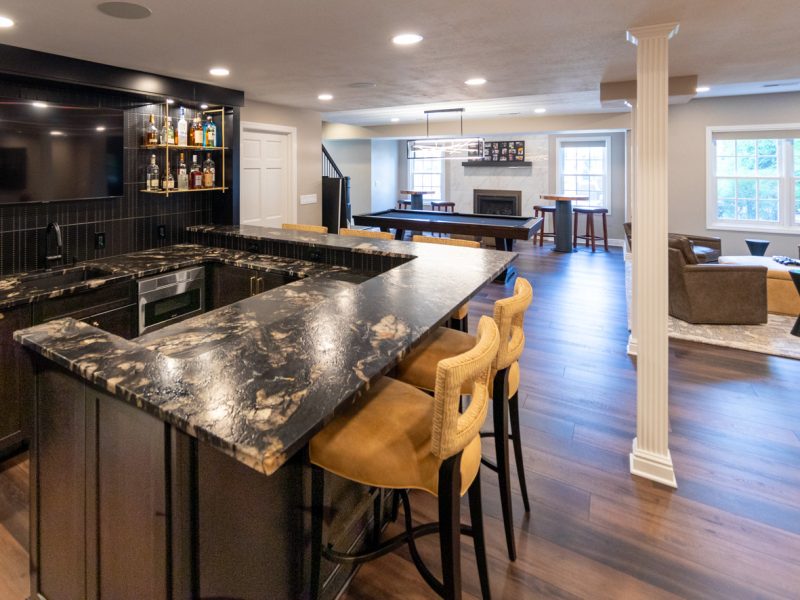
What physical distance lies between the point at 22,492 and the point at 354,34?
9.88ft

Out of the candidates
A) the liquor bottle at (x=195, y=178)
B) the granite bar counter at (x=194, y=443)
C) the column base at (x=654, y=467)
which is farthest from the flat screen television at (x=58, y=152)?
the column base at (x=654, y=467)

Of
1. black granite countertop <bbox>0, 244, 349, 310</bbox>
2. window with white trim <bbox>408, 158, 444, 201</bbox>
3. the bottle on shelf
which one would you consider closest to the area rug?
black granite countertop <bbox>0, 244, 349, 310</bbox>

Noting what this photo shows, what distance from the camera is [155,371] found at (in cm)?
125

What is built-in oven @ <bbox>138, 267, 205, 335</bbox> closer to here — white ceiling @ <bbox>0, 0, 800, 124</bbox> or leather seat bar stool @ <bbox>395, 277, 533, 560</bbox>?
white ceiling @ <bbox>0, 0, 800, 124</bbox>

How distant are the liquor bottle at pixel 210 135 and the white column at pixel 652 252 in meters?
3.48

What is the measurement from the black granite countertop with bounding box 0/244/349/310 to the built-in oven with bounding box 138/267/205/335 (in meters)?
0.06

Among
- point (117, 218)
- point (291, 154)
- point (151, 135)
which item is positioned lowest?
point (117, 218)

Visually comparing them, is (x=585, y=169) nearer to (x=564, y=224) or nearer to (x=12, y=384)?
(x=564, y=224)

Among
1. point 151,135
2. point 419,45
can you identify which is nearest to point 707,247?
point 419,45

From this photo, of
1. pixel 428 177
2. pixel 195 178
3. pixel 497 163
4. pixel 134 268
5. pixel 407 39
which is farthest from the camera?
pixel 428 177

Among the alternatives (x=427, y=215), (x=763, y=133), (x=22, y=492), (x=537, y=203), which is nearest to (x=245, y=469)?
(x=22, y=492)

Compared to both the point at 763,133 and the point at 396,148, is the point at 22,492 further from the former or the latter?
the point at 396,148

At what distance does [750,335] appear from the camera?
460 cm

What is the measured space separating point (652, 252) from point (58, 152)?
3.86 meters
